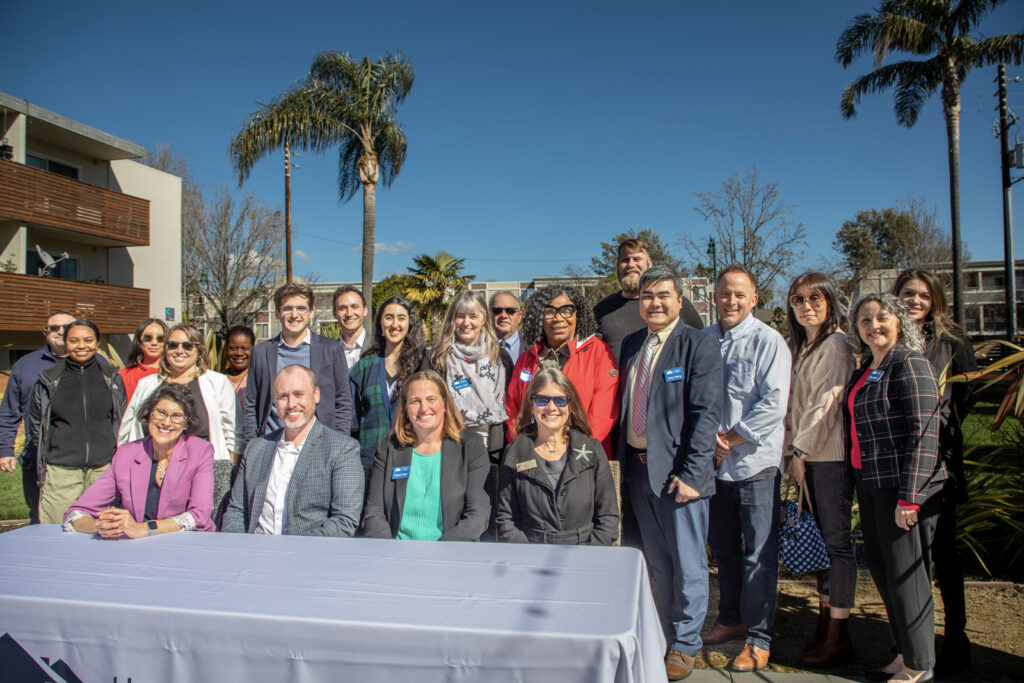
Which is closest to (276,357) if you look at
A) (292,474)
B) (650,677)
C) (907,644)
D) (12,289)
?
(292,474)

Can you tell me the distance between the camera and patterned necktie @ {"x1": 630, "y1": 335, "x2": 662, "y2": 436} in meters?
3.25

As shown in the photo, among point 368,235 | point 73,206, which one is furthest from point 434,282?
point 73,206

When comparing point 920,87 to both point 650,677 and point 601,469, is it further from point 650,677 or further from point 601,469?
point 650,677

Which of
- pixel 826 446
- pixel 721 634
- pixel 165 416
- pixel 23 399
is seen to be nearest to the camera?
pixel 165 416

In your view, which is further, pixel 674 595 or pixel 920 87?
pixel 920 87


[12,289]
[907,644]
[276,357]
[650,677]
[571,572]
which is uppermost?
[12,289]

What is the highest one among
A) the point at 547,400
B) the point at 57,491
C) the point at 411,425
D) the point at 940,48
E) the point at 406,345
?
the point at 940,48

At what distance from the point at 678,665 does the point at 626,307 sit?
218cm

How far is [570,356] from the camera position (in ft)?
11.9

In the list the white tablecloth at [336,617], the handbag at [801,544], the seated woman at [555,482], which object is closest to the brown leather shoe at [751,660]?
the handbag at [801,544]

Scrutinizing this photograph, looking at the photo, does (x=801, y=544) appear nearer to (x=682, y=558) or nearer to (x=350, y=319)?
(x=682, y=558)

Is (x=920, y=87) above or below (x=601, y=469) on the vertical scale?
above

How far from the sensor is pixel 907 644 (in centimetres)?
285

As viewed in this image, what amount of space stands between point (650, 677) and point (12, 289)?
751 inches
